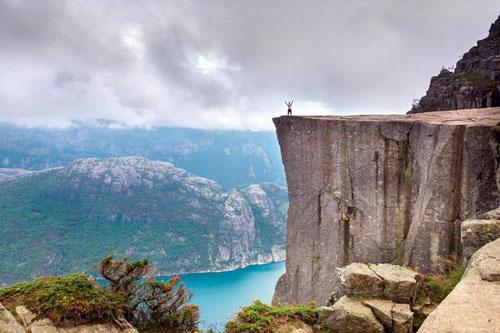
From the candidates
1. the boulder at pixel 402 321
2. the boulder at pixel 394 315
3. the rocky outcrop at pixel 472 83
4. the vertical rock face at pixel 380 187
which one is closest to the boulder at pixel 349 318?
the boulder at pixel 394 315

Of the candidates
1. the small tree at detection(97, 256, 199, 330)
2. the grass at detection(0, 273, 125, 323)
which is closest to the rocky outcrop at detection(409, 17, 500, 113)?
the small tree at detection(97, 256, 199, 330)

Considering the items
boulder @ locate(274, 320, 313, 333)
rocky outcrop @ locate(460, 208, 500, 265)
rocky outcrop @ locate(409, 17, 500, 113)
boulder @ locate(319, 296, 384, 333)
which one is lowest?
boulder @ locate(274, 320, 313, 333)

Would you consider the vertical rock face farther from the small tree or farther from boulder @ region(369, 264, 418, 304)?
the small tree

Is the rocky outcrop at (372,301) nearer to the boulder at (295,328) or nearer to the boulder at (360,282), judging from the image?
the boulder at (360,282)

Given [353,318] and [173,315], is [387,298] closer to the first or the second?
[353,318]

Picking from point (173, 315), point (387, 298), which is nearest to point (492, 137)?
point (387, 298)

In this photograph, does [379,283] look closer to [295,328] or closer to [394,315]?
[394,315]

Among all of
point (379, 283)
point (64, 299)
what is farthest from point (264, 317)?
point (64, 299)

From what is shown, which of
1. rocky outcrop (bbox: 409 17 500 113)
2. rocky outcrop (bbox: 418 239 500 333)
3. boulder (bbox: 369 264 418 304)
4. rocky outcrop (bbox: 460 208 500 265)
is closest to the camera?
rocky outcrop (bbox: 418 239 500 333)
